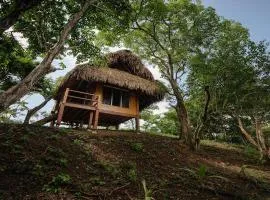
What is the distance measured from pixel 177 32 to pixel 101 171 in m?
10.6

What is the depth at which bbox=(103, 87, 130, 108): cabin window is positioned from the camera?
16.9 m

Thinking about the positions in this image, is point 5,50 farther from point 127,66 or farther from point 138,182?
point 127,66

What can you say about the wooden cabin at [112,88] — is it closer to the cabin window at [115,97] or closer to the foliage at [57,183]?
the cabin window at [115,97]

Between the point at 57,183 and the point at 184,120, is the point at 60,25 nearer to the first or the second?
the point at 57,183

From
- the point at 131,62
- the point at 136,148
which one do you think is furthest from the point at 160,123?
the point at 136,148

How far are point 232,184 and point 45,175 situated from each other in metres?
6.24

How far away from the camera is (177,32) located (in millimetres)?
15727

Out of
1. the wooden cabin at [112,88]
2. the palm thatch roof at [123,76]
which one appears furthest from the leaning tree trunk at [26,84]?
the palm thatch roof at [123,76]

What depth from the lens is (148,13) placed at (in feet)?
48.0

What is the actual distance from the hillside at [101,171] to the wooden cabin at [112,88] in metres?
4.11

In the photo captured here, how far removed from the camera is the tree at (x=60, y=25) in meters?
7.50

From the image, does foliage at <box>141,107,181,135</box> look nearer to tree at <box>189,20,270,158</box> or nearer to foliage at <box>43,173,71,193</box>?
tree at <box>189,20,270,158</box>

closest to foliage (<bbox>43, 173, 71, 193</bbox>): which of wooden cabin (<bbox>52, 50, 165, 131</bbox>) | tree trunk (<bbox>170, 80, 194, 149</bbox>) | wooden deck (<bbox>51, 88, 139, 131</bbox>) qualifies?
wooden deck (<bbox>51, 88, 139, 131</bbox>)

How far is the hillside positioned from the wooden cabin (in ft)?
13.5
